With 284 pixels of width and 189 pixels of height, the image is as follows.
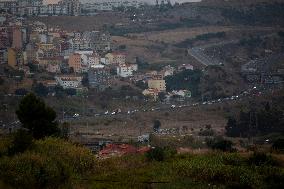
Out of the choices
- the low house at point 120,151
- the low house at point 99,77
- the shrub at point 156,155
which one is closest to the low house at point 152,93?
the low house at point 99,77

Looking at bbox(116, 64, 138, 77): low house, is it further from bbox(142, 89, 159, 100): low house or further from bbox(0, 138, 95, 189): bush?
bbox(0, 138, 95, 189): bush

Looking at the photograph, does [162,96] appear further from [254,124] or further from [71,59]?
[254,124]

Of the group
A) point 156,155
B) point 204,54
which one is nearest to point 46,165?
point 156,155

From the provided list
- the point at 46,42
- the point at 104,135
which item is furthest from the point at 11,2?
the point at 104,135

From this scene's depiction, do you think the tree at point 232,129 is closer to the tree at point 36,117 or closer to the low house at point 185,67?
the tree at point 36,117

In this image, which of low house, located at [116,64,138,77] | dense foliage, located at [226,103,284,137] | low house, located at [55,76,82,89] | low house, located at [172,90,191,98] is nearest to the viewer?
dense foliage, located at [226,103,284,137]

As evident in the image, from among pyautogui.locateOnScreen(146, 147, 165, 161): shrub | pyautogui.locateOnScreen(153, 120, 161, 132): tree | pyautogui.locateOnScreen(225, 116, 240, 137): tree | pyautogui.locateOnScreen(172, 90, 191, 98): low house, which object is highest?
pyautogui.locateOnScreen(146, 147, 165, 161): shrub

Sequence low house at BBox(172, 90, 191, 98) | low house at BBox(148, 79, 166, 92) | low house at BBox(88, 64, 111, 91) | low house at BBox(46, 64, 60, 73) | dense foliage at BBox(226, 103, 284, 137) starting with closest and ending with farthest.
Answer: dense foliage at BBox(226, 103, 284, 137) → low house at BBox(172, 90, 191, 98) → low house at BBox(88, 64, 111, 91) → low house at BBox(148, 79, 166, 92) → low house at BBox(46, 64, 60, 73)

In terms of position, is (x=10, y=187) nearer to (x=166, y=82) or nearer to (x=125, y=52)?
(x=166, y=82)

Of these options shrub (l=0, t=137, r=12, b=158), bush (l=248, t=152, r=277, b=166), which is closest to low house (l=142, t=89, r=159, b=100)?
shrub (l=0, t=137, r=12, b=158)

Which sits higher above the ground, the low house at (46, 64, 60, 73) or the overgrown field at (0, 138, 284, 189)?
the overgrown field at (0, 138, 284, 189)
